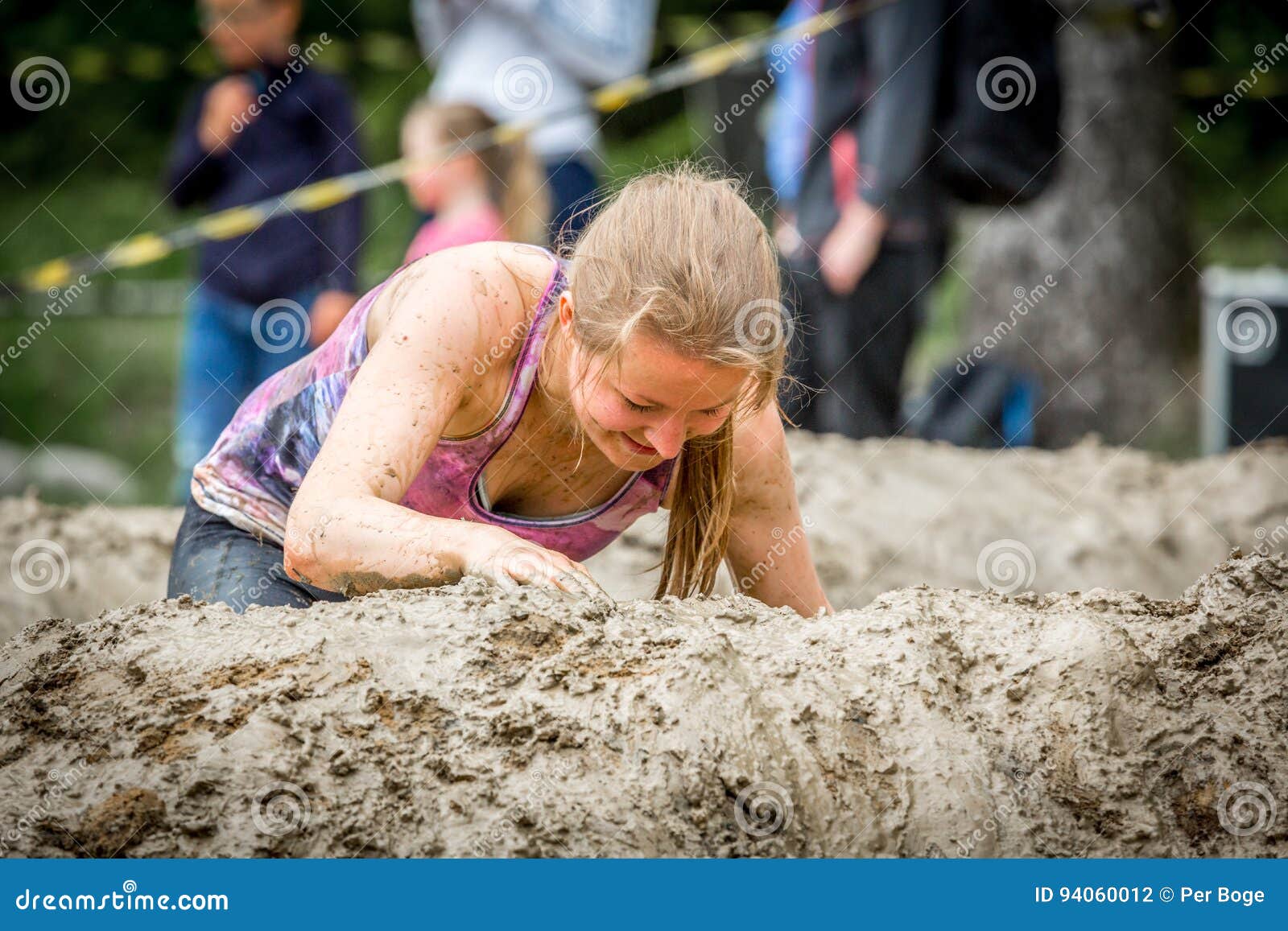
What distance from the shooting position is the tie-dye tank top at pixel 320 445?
2211mm

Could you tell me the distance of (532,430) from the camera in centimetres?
225

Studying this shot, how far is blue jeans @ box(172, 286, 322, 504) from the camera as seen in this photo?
5.07 meters

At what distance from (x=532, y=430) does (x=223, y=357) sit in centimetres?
320

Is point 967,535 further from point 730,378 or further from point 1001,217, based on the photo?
point 1001,217

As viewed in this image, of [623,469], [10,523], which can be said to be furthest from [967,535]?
[10,523]

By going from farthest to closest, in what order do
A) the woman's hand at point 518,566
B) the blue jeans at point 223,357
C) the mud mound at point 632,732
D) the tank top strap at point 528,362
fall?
1. the blue jeans at point 223,357
2. the tank top strap at point 528,362
3. the woman's hand at point 518,566
4. the mud mound at point 632,732

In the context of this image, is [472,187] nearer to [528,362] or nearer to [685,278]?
[528,362]

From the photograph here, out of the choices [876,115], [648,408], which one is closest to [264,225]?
[876,115]

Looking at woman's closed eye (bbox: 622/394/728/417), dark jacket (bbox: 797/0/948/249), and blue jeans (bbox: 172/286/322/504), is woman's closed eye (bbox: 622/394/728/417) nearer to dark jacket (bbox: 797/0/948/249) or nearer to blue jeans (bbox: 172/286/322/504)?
blue jeans (bbox: 172/286/322/504)

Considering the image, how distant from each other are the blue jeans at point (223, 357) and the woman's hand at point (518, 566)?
11.2ft

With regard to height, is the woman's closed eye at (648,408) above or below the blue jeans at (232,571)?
Result: above

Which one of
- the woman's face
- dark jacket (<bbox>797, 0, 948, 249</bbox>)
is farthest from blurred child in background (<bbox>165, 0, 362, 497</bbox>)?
the woman's face

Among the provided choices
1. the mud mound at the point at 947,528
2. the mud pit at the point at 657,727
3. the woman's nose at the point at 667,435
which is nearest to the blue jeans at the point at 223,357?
the mud mound at the point at 947,528

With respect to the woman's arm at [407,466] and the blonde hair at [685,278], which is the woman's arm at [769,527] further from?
the woman's arm at [407,466]
